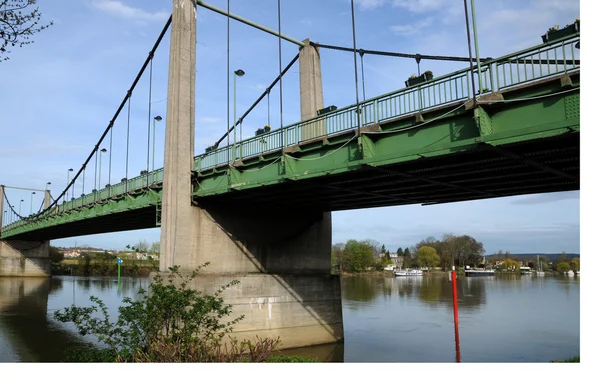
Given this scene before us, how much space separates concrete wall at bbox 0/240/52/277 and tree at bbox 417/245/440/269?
90417 mm

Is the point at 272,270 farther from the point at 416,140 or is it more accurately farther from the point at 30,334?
the point at 30,334

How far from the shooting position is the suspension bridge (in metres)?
12.0

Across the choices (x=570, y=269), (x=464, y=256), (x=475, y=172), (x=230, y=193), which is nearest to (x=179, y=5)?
(x=230, y=193)

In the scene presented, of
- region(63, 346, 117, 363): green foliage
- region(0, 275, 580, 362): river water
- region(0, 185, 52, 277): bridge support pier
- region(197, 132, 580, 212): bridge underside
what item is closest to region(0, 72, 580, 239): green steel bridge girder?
region(197, 132, 580, 212): bridge underside

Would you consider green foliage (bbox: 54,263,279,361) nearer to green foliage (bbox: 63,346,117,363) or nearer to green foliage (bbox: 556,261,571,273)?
green foliage (bbox: 63,346,117,363)

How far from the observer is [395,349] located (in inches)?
881

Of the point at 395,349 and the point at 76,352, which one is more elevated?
the point at 76,352

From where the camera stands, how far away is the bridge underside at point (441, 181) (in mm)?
13023

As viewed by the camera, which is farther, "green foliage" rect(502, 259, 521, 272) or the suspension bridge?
"green foliage" rect(502, 259, 521, 272)

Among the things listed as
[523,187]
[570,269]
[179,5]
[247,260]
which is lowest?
[570,269]

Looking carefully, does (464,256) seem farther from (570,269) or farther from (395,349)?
(395,349)

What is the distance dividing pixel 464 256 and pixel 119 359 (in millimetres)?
142982

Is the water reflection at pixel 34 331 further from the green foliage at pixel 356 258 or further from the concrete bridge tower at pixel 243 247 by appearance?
the green foliage at pixel 356 258
